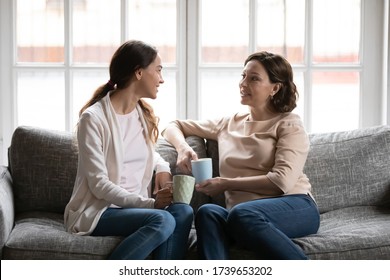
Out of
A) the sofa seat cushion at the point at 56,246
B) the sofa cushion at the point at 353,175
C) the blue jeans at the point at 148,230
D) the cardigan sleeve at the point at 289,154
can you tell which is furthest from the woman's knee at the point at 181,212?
the sofa cushion at the point at 353,175

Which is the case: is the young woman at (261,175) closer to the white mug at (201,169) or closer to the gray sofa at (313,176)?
the white mug at (201,169)

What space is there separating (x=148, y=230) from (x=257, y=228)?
0.41 meters

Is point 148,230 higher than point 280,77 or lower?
lower

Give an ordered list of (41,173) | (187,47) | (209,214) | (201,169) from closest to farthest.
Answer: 1. (209,214)
2. (201,169)
3. (41,173)
4. (187,47)

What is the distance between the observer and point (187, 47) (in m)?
4.19

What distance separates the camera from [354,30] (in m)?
4.23

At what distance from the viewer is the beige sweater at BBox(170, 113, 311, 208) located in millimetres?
3164

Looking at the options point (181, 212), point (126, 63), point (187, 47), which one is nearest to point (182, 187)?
point (181, 212)

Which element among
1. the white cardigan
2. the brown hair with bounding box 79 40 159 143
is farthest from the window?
the white cardigan

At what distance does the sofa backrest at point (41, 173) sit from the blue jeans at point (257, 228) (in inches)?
29.7

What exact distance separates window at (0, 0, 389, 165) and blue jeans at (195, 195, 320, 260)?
4.02 feet

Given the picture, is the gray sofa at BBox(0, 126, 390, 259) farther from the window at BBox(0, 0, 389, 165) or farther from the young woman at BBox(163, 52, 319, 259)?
the window at BBox(0, 0, 389, 165)

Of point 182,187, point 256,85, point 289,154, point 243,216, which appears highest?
point 256,85

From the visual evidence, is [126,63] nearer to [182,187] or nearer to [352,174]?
[182,187]
